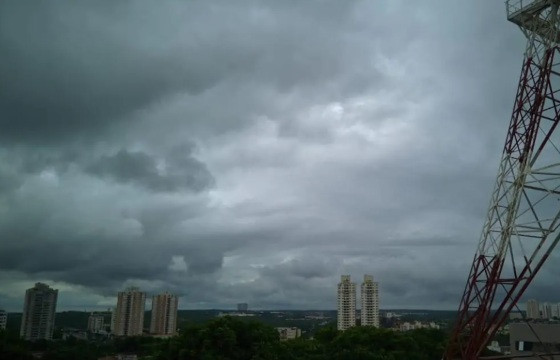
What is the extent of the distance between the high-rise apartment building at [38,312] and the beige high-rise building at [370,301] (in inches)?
2715

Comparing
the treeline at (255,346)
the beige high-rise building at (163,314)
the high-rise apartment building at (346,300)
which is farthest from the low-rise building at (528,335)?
the beige high-rise building at (163,314)

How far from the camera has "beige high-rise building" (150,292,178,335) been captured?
109m

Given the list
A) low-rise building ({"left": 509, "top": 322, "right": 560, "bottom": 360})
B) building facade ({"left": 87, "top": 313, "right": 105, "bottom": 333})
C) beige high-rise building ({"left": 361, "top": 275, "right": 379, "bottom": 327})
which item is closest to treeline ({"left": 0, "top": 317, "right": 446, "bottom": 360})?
low-rise building ({"left": 509, "top": 322, "right": 560, "bottom": 360})

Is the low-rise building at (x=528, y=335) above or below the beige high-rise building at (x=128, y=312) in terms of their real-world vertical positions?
above

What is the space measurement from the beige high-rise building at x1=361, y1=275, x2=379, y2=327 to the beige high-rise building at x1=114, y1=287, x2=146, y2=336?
53.1m

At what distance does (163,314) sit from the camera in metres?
110

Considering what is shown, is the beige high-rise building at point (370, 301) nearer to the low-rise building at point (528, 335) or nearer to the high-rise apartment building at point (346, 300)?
the high-rise apartment building at point (346, 300)

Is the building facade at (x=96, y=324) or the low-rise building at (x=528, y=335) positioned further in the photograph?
the building facade at (x=96, y=324)

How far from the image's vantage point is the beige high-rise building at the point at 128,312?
108625mm

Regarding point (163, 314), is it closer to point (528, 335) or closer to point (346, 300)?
point (346, 300)

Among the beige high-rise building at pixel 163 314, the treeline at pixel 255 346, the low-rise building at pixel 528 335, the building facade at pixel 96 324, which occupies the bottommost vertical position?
the building facade at pixel 96 324

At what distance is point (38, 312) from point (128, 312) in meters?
20.4

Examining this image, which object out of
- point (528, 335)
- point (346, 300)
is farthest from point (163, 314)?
point (528, 335)

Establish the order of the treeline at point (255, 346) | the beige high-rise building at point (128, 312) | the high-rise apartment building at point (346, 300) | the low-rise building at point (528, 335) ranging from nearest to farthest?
1. the low-rise building at point (528, 335)
2. the treeline at point (255, 346)
3. the beige high-rise building at point (128, 312)
4. the high-rise apartment building at point (346, 300)
